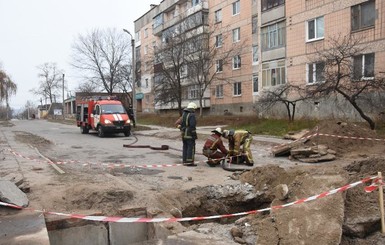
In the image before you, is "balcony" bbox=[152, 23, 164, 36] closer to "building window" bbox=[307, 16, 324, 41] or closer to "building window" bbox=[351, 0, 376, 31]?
"building window" bbox=[307, 16, 324, 41]

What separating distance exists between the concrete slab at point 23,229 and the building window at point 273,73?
79.3ft

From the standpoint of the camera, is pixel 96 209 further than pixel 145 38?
No

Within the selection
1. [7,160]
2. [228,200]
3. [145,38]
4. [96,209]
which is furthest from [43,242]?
[145,38]

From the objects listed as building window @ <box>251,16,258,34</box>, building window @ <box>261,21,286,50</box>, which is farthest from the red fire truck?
building window @ <box>251,16,258,34</box>

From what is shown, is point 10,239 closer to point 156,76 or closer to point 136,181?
point 136,181

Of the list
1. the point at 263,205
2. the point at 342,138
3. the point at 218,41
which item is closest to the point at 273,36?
the point at 218,41

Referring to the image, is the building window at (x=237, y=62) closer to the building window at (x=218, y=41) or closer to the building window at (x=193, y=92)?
the building window at (x=218, y=41)

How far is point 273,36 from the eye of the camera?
2870cm

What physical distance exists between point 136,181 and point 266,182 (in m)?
3.09

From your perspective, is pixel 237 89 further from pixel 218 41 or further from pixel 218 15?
pixel 218 15

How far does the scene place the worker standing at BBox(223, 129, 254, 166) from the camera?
10.6 m

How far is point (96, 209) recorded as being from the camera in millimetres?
6359

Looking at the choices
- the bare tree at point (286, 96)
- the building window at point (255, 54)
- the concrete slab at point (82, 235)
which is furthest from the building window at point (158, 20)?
the concrete slab at point (82, 235)

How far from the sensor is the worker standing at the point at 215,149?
10711mm
